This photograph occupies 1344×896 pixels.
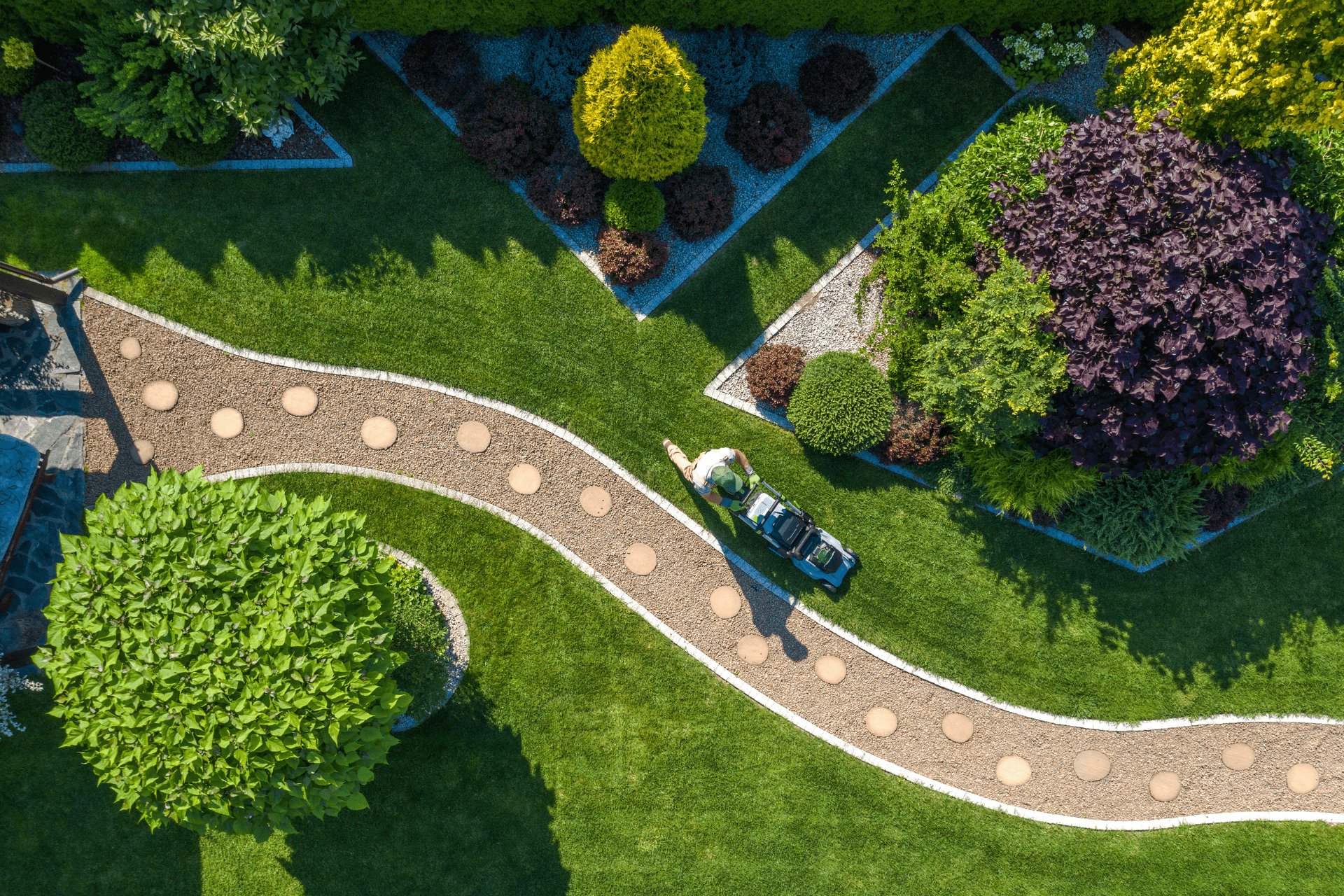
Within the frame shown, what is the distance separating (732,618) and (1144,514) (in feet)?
32.0

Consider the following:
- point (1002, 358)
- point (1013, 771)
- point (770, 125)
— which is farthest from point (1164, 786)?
point (770, 125)

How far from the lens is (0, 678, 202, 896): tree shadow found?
53.6 feet

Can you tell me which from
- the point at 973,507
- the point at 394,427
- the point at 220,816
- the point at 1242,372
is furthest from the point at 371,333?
the point at 1242,372

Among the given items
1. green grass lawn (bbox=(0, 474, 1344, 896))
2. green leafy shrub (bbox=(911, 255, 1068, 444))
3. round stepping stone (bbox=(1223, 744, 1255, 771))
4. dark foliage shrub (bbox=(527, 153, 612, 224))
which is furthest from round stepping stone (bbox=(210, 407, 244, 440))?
round stepping stone (bbox=(1223, 744, 1255, 771))

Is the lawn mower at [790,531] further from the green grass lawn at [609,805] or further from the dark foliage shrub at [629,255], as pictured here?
the dark foliage shrub at [629,255]

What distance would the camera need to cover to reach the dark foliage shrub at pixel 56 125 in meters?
16.0

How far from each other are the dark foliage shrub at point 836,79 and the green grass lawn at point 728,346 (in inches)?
28.6

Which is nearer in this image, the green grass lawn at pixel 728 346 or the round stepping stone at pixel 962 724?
the green grass lawn at pixel 728 346

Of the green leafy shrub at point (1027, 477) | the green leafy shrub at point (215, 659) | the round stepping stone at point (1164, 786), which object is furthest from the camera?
the round stepping stone at point (1164, 786)

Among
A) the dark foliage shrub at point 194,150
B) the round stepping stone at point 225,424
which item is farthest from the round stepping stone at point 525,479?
the dark foliage shrub at point 194,150

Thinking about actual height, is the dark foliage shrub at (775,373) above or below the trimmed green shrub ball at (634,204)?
below

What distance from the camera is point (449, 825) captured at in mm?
17016

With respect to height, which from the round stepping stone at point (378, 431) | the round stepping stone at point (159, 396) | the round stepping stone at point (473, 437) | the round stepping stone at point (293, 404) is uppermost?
the round stepping stone at point (159, 396)

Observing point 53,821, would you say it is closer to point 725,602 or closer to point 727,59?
point 725,602
